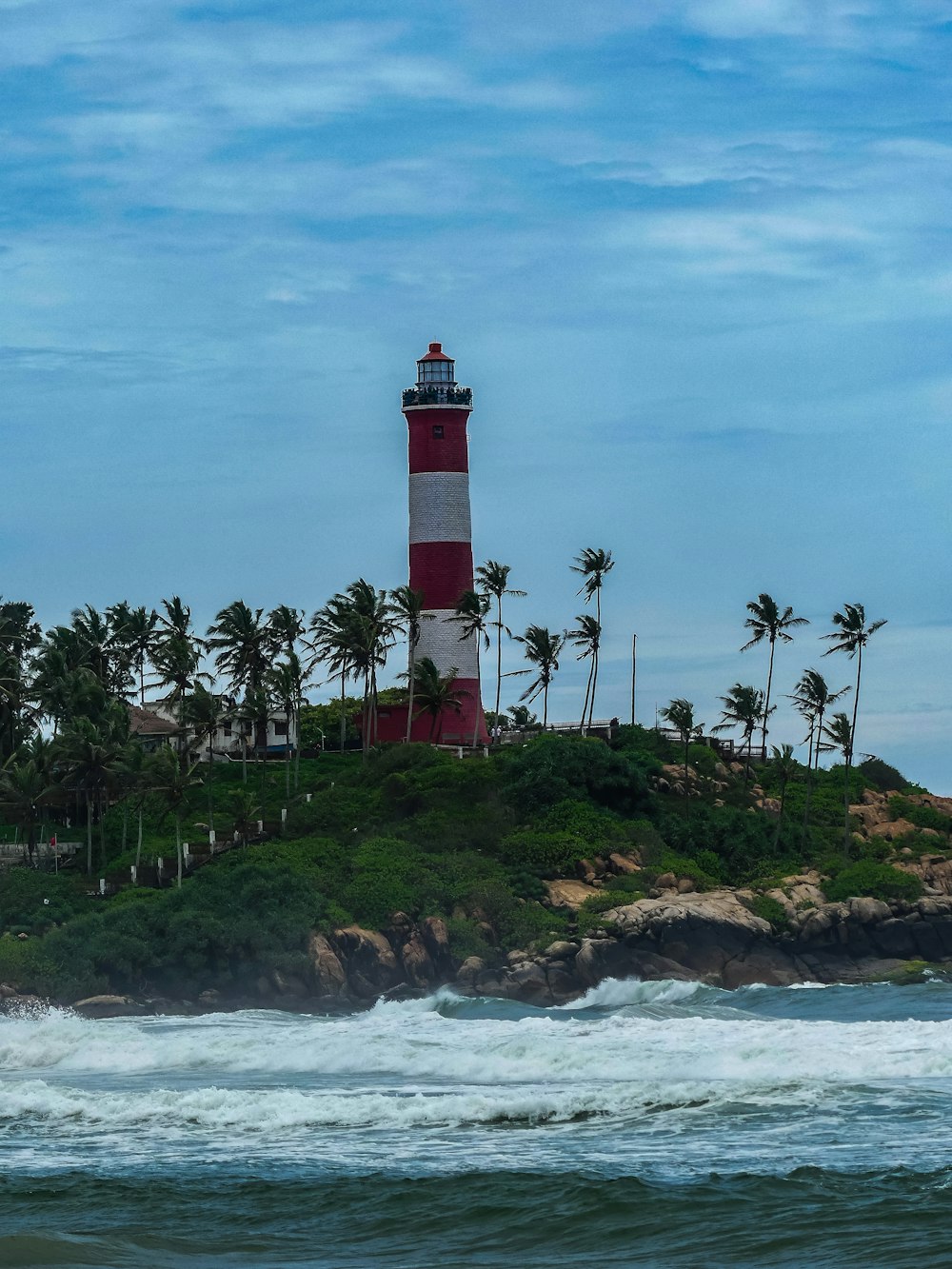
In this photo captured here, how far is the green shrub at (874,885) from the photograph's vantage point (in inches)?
2082

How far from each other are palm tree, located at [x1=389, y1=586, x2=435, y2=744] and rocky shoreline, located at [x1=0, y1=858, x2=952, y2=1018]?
54.1 feet

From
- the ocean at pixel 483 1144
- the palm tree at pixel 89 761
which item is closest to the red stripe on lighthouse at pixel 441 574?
the palm tree at pixel 89 761

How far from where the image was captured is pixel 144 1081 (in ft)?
104

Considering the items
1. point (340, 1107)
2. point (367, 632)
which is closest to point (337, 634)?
point (367, 632)

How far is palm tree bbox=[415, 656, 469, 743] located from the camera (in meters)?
65.0

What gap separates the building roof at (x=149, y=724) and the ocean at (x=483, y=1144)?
35734 mm

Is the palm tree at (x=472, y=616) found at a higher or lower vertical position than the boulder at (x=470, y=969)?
higher

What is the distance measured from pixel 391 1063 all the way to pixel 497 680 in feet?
129

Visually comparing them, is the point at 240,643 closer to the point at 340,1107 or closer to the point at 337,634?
the point at 337,634

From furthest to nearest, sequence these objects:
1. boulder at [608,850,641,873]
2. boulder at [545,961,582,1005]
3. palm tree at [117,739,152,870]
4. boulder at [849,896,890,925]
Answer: palm tree at [117,739,152,870] → boulder at [608,850,641,873] → boulder at [849,896,890,925] → boulder at [545,961,582,1005]

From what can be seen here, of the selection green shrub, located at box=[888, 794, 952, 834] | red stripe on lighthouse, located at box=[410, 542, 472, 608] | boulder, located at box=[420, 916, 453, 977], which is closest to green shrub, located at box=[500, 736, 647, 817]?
red stripe on lighthouse, located at box=[410, 542, 472, 608]

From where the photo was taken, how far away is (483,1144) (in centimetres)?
2397

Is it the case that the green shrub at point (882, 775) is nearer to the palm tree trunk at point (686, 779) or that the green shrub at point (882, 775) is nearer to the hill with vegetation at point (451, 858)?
the hill with vegetation at point (451, 858)

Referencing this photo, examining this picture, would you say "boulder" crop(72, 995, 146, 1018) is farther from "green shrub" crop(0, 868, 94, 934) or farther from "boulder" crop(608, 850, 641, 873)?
"boulder" crop(608, 850, 641, 873)
